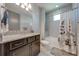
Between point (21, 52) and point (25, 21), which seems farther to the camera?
point (25, 21)

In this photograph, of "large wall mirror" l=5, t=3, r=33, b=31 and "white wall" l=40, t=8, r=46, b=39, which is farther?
"white wall" l=40, t=8, r=46, b=39

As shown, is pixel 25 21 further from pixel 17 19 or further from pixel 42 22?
pixel 42 22

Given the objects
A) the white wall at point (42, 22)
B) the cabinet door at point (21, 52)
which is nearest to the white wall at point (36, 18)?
the white wall at point (42, 22)

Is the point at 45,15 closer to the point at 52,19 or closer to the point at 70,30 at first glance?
the point at 52,19

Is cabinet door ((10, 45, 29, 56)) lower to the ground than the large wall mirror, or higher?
lower

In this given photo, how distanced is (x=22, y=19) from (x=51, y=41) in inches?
52.0

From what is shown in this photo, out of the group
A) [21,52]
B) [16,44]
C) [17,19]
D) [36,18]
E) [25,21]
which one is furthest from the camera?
[36,18]

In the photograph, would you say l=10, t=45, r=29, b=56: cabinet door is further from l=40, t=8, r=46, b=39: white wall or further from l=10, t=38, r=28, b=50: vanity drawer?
l=40, t=8, r=46, b=39: white wall

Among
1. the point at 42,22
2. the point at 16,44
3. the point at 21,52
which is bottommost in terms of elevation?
the point at 21,52

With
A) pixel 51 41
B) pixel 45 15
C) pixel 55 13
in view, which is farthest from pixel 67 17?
pixel 51 41

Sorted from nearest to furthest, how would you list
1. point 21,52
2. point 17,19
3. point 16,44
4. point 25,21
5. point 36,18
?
point 16,44 < point 21,52 < point 17,19 < point 25,21 < point 36,18

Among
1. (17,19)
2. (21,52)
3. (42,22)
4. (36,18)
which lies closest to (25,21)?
(17,19)

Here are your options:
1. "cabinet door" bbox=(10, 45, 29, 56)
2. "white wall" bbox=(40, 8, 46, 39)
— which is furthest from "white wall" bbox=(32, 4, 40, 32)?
"cabinet door" bbox=(10, 45, 29, 56)

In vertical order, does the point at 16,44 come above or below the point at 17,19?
below
